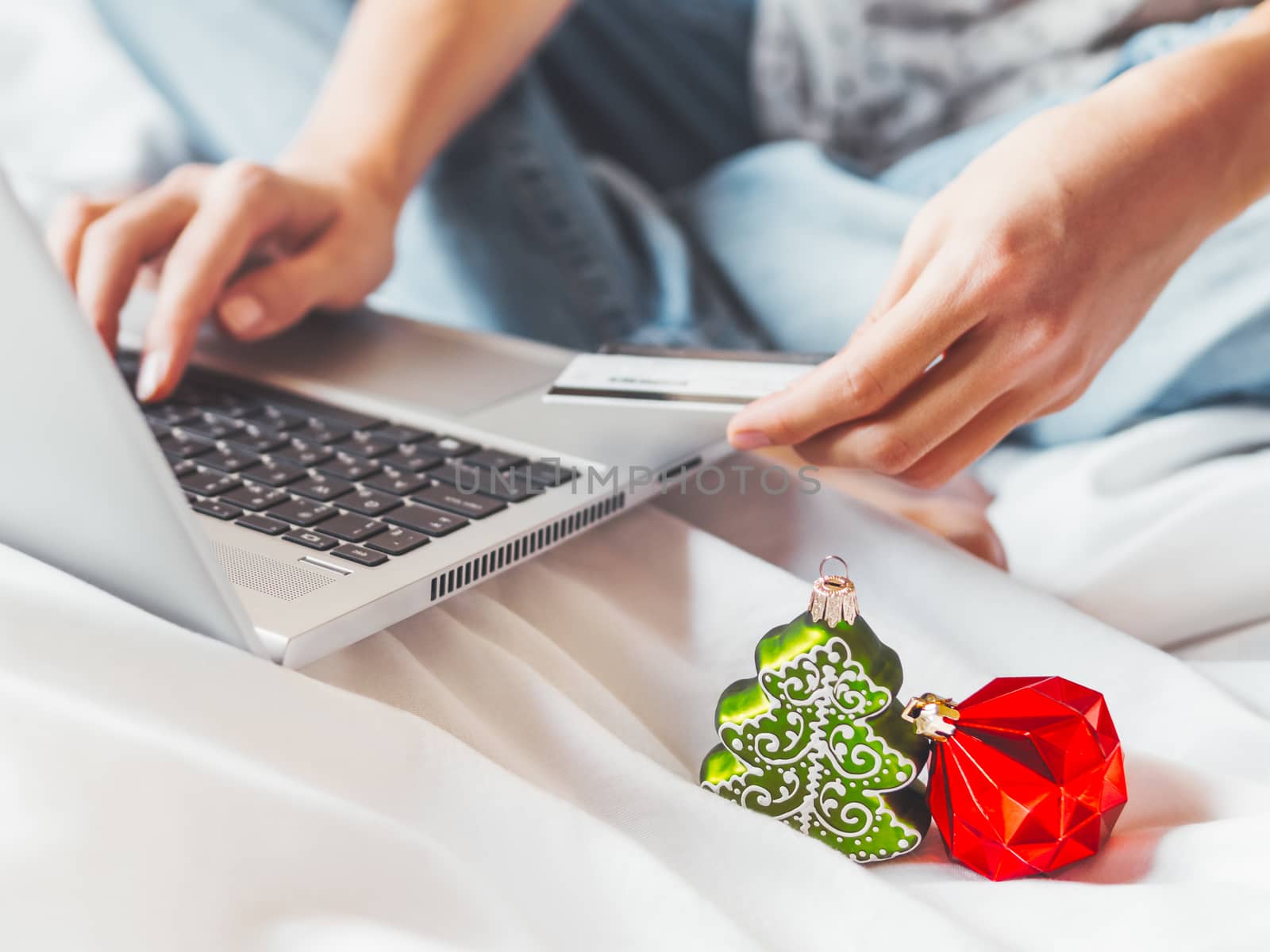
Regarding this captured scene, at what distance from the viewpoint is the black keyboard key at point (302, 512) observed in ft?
1.43

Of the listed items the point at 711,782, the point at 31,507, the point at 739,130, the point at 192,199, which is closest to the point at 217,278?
the point at 192,199

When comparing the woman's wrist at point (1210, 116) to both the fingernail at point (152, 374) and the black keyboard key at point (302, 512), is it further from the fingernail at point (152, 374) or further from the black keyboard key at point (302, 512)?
the fingernail at point (152, 374)

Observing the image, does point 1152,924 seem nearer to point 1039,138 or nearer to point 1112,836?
point 1112,836

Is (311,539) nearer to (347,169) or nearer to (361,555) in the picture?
(361,555)

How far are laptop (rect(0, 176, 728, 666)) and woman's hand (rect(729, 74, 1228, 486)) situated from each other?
9 cm

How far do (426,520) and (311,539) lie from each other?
0.04 m

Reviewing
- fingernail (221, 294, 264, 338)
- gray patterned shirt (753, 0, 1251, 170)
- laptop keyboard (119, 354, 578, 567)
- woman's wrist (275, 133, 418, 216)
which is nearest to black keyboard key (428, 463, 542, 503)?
laptop keyboard (119, 354, 578, 567)

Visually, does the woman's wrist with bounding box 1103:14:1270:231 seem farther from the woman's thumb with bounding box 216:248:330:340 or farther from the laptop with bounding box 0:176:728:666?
the woman's thumb with bounding box 216:248:330:340

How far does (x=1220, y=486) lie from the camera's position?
0.53 metres

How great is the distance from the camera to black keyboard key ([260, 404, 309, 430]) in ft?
1.82

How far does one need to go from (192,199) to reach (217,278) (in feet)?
0.27

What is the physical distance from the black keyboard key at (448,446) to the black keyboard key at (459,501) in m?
0.05

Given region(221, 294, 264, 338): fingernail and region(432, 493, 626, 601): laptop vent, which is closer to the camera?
region(432, 493, 626, 601): laptop vent

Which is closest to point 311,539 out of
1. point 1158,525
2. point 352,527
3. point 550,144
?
point 352,527
